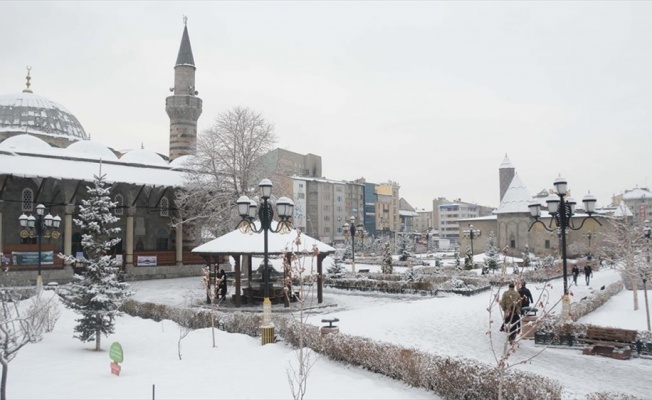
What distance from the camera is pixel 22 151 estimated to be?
106 feet

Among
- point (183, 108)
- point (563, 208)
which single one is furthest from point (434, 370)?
point (183, 108)

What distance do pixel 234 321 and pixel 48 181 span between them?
2465 centimetres

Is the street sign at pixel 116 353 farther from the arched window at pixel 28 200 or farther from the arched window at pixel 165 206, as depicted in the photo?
the arched window at pixel 165 206

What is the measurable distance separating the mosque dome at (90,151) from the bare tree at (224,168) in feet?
28.3

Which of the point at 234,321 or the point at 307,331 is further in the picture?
the point at 234,321

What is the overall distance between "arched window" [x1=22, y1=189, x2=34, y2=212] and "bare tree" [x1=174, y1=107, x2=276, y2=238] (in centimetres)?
912

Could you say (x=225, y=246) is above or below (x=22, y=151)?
below

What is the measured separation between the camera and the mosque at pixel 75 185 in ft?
98.6

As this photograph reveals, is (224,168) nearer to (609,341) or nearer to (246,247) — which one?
(246,247)

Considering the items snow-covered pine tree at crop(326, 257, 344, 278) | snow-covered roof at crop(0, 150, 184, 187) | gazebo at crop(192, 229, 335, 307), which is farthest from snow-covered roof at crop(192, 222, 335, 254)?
snow-covered roof at crop(0, 150, 184, 187)

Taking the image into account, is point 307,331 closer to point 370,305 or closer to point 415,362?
point 415,362

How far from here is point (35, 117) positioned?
146 feet

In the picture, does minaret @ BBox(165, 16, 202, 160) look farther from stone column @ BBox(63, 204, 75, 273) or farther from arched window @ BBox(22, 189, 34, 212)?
stone column @ BBox(63, 204, 75, 273)

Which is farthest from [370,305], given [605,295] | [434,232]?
[434,232]
